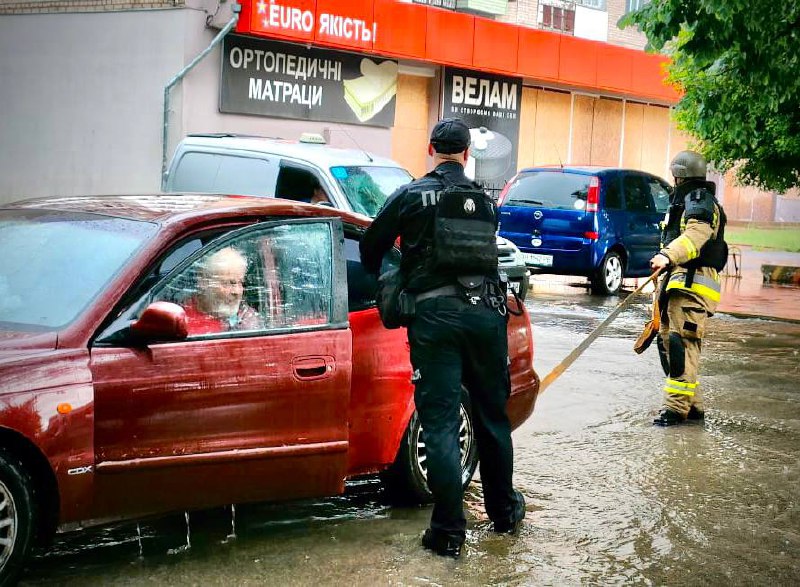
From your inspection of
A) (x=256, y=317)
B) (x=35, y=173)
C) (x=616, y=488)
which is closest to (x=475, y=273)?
(x=256, y=317)

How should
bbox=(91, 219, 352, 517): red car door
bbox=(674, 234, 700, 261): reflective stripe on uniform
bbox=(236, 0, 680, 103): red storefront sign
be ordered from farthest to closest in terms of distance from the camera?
1. bbox=(236, 0, 680, 103): red storefront sign
2. bbox=(674, 234, 700, 261): reflective stripe on uniform
3. bbox=(91, 219, 352, 517): red car door

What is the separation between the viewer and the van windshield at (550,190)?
17.3 metres

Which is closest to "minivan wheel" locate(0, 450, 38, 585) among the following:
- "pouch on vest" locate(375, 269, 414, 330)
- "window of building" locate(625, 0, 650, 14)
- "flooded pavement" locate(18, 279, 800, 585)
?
"flooded pavement" locate(18, 279, 800, 585)

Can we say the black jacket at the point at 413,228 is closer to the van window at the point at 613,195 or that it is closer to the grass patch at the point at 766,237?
the van window at the point at 613,195

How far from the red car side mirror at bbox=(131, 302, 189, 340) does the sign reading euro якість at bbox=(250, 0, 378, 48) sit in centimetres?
1555

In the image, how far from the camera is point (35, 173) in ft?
74.3

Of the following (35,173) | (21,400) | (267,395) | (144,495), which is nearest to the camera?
(21,400)

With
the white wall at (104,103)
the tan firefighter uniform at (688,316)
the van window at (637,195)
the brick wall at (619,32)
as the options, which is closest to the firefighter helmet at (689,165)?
the tan firefighter uniform at (688,316)

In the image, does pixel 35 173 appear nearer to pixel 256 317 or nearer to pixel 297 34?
pixel 297 34

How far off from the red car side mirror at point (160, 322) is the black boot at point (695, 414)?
470 cm

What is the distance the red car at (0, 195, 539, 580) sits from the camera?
15.1 feet

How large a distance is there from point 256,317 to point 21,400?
1.15 meters

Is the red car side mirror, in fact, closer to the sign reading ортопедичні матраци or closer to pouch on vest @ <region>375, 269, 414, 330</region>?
pouch on vest @ <region>375, 269, 414, 330</region>

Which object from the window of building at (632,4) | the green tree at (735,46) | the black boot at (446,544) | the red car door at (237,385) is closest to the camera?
the red car door at (237,385)
